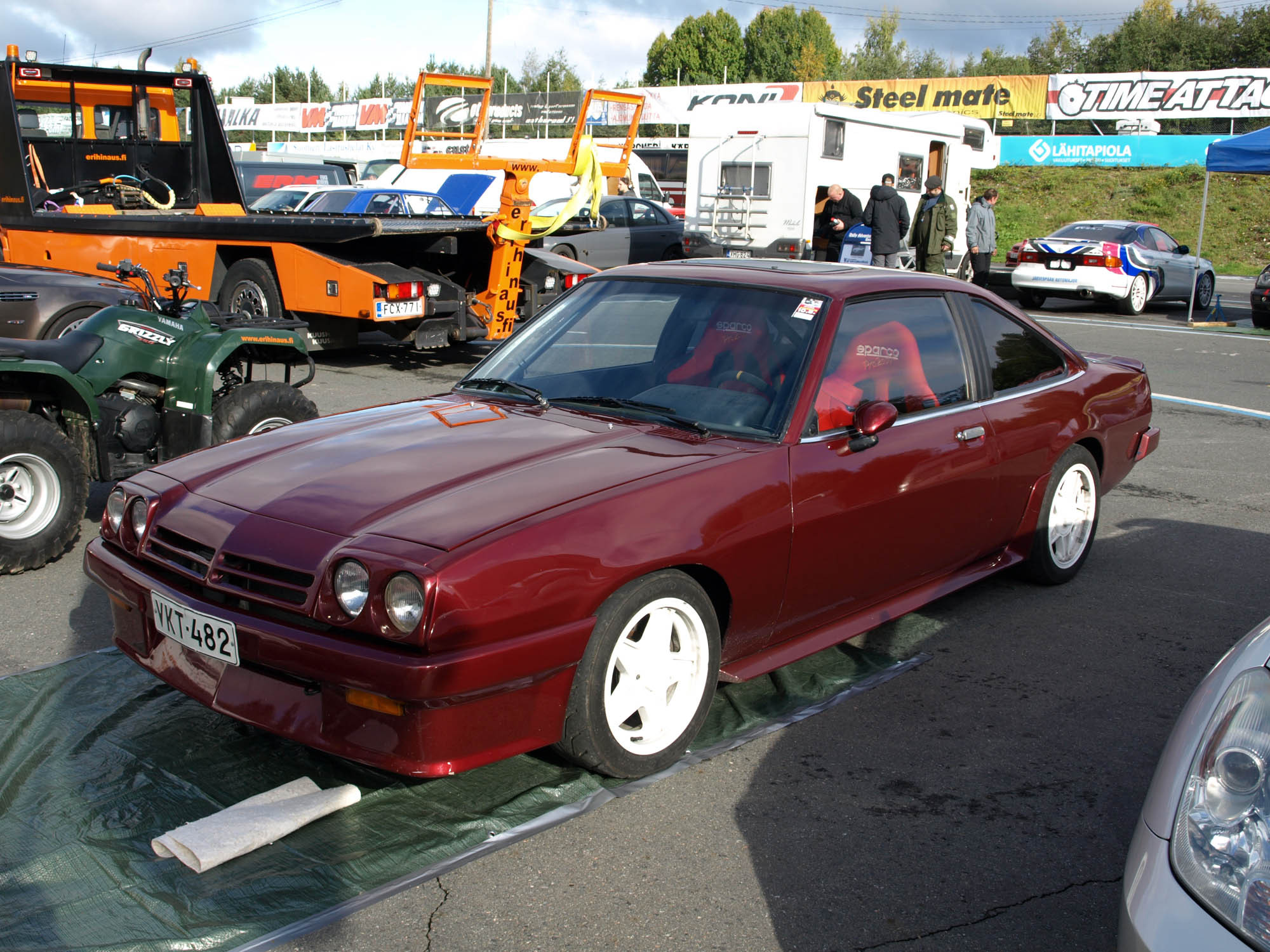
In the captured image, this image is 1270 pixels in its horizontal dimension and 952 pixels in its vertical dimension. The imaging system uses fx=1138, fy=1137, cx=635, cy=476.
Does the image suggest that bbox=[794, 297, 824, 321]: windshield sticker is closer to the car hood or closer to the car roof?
the car roof

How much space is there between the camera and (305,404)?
6.36 metres

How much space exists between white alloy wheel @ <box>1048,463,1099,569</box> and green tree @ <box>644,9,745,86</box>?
84.6 m

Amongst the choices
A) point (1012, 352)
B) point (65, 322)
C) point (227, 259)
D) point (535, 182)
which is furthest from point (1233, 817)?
point (535, 182)

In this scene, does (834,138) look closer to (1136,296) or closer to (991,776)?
(1136,296)

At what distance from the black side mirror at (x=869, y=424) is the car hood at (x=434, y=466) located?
1.55ft

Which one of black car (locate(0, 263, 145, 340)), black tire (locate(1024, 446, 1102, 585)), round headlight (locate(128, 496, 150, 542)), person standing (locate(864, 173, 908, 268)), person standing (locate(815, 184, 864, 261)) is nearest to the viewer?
round headlight (locate(128, 496, 150, 542))

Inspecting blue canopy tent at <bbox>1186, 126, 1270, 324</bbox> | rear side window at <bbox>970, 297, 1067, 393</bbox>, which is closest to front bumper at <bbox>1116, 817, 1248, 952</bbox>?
rear side window at <bbox>970, 297, 1067, 393</bbox>

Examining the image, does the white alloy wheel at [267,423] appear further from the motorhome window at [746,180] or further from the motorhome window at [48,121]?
the motorhome window at [746,180]

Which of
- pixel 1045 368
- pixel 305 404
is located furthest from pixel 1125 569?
pixel 305 404

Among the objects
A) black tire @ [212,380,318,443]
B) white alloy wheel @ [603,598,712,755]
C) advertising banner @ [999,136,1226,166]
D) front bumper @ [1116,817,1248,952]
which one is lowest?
white alloy wheel @ [603,598,712,755]

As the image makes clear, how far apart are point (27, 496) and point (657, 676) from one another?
3.43 meters

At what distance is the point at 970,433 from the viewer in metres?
4.43

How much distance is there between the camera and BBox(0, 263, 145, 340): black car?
302 inches

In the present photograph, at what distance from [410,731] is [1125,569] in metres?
4.08
